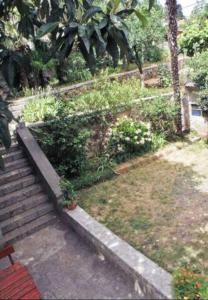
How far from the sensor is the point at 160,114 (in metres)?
10.6

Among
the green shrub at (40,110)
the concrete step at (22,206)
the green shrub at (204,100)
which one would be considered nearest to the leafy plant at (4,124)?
the concrete step at (22,206)

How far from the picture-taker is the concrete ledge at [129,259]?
432 cm

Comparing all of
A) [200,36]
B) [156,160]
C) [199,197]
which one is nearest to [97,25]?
[199,197]

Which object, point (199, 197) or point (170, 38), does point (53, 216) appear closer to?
point (199, 197)

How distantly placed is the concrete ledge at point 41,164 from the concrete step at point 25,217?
0.25 m

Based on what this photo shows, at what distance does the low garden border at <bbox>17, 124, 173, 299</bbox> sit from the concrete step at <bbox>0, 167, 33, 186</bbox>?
0.24 meters

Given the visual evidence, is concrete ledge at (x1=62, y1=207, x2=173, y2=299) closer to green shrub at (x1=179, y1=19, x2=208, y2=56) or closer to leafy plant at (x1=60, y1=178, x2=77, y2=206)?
leafy plant at (x1=60, y1=178, x2=77, y2=206)

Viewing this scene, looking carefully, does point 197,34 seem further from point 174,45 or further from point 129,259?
point 129,259

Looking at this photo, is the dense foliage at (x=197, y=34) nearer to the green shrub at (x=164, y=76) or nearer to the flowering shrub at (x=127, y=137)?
the green shrub at (x=164, y=76)

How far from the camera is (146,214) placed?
6.87 meters

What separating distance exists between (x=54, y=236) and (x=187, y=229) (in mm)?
2761

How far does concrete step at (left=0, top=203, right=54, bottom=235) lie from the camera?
663 centimetres

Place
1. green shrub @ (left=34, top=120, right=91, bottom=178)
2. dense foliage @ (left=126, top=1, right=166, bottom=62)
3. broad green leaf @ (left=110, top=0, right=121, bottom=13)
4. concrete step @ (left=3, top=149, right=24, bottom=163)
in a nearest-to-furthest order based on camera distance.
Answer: broad green leaf @ (left=110, top=0, right=121, bottom=13)
concrete step @ (left=3, top=149, right=24, bottom=163)
green shrub @ (left=34, top=120, right=91, bottom=178)
dense foliage @ (left=126, top=1, right=166, bottom=62)

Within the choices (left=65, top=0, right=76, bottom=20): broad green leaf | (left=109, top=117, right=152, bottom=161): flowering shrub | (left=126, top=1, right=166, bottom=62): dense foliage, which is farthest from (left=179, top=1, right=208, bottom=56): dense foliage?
(left=65, top=0, right=76, bottom=20): broad green leaf
